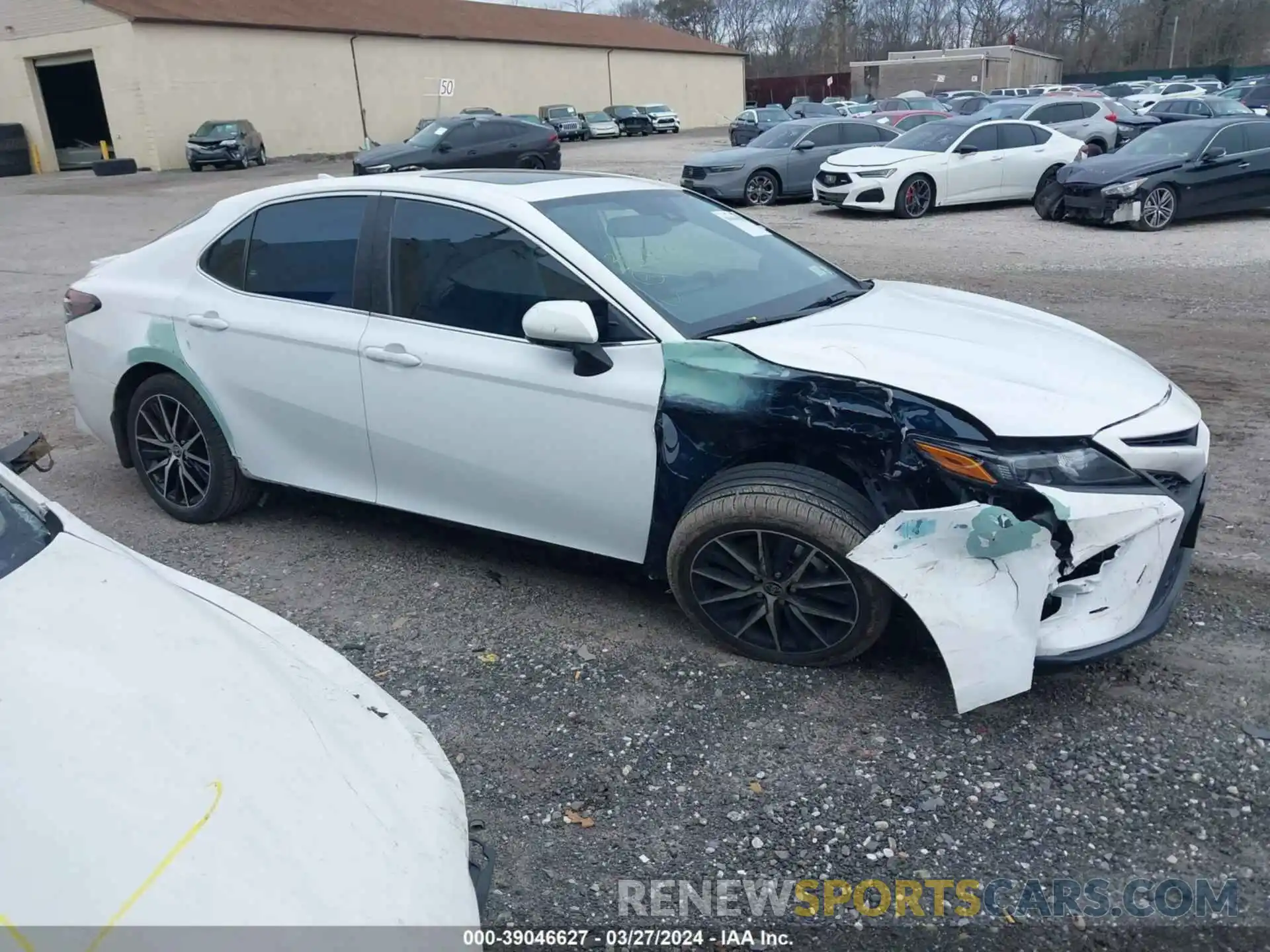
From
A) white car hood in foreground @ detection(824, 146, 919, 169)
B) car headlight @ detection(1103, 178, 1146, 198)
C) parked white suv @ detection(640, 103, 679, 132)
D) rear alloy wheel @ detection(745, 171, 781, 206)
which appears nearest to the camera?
car headlight @ detection(1103, 178, 1146, 198)

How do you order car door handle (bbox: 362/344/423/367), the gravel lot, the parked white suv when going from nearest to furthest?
the gravel lot
car door handle (bbox: 362/344/423/367)
the parked white suv

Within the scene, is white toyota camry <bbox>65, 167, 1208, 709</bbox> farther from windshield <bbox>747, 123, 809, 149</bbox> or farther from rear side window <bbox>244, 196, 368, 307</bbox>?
windshield <bbox>747, 123, 809, 149</bbox>

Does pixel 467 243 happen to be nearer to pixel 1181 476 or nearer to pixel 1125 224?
pixel 1181 476

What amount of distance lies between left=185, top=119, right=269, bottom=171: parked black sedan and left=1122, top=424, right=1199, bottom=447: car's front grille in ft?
111

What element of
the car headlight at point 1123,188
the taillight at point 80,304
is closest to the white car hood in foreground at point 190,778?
the taillight at point 80,304

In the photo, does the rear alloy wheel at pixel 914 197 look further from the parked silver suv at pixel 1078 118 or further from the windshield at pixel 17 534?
the windshield at pixel 17 534

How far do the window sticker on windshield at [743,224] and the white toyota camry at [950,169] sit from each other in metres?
11.7

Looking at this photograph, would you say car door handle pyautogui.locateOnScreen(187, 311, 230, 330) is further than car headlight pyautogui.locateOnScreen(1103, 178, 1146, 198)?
No

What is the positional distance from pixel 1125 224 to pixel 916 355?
40.2ft

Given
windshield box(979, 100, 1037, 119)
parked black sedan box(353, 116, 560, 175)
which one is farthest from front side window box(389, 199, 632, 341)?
parked black sedan box(353, 116, 560, 175)

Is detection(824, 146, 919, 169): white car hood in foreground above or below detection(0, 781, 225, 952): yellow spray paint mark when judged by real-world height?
below

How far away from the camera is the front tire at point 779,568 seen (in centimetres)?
336

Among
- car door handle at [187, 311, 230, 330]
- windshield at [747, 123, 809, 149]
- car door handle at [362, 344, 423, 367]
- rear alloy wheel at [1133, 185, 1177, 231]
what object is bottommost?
rear alloy wheel at [1133, 185, 1177, 231]

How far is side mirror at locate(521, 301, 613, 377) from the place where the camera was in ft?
11.8
